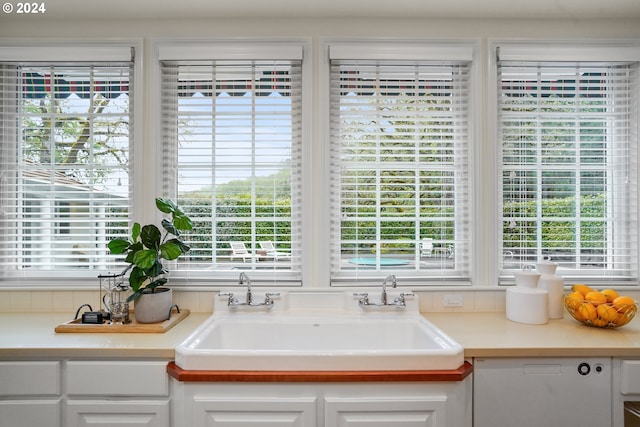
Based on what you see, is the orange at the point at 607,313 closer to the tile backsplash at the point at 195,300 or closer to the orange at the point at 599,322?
the orange at the point at 599,322

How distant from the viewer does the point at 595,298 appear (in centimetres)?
174

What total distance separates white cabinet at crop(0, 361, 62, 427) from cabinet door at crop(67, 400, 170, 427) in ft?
0.27

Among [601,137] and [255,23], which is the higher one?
[255,23]

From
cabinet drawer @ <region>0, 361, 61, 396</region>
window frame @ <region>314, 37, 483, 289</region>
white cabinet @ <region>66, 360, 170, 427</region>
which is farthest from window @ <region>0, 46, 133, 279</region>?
window frame @ <region>314, 37, 483, 289</region>

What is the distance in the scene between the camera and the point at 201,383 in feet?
4.58

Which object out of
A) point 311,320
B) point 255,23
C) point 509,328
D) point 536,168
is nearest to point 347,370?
point 311,320

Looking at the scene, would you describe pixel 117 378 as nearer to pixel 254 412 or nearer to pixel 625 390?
pixel 254 412

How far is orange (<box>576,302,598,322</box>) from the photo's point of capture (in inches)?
66.4

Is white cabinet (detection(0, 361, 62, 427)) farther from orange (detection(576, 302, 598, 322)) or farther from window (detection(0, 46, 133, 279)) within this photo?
orange (detection(576, 302, 598, 322))

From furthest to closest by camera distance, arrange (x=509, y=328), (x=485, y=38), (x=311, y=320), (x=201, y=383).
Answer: (x=485, y=38) < (x=311, y=320) < (x=509, y=328) < (x=201, y=383)

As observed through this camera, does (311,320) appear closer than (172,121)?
Yes

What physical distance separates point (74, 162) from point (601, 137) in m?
3.18

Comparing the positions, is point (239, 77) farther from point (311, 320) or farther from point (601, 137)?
point (601, 137)

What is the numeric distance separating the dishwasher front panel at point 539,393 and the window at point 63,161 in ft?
6.90
